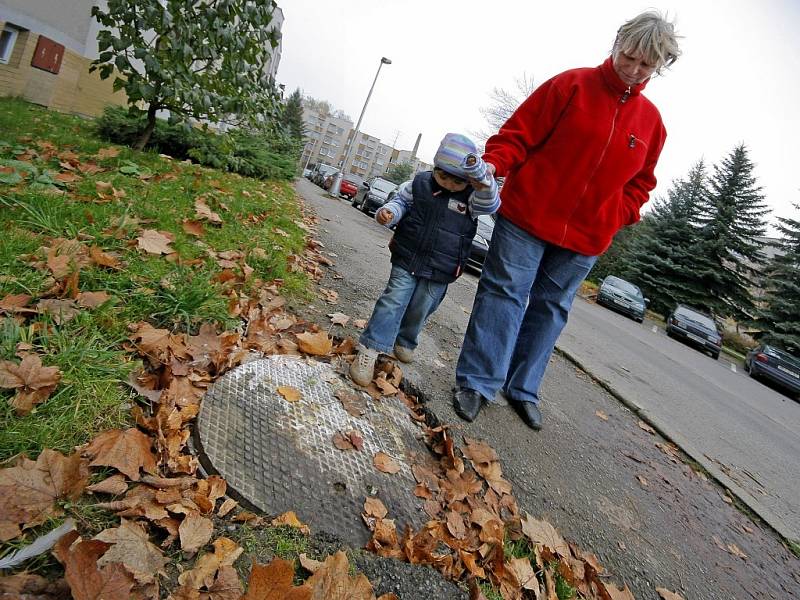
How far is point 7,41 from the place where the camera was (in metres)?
10.6

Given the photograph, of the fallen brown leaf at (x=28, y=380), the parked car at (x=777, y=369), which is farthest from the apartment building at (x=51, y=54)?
the parked car at (x=777, y=369)

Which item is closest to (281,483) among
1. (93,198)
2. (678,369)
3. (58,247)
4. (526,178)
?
(58,247)

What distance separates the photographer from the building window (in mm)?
10406

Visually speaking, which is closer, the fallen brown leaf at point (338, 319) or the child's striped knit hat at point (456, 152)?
the child's striped knit hat at point (456, 152)

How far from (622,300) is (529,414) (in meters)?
16.8

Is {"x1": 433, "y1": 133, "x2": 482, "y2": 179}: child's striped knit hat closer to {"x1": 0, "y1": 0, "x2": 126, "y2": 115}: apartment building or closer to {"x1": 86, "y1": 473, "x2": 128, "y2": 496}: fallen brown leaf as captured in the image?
{"x1": 86, "y1": 473, "x2": 128, "y2": 496}: fallen brown leaf

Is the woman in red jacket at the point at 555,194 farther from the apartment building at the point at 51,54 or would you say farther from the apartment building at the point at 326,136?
the apartment building at the point at 326,136

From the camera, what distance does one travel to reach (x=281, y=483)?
1357mm

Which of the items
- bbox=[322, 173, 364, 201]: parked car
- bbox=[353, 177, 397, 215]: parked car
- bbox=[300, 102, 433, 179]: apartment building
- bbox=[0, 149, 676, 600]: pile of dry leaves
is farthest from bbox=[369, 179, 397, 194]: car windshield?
bbox=[300, 102, 433, 179]: apartment building

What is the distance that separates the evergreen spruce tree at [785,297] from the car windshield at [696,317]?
758 cm

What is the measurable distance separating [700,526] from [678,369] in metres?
7.23

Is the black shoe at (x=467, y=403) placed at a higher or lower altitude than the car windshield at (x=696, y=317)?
lower

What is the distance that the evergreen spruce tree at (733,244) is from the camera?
2464 centimetres

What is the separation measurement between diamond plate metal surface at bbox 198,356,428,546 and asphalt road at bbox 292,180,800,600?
55cm
